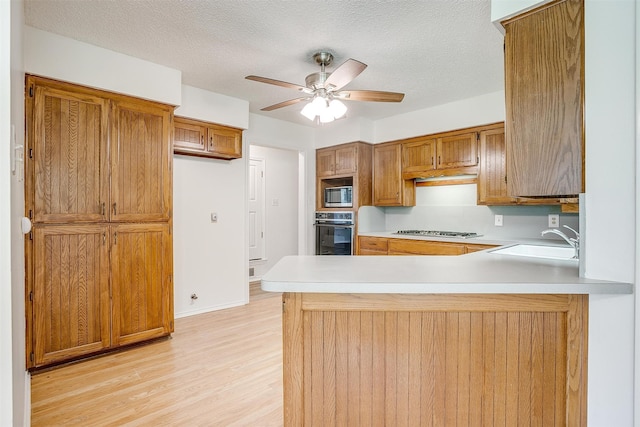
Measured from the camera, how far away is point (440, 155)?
13.2 feet

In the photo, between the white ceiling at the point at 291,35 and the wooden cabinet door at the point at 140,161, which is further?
the wooden cabinet door at the point at 140,161

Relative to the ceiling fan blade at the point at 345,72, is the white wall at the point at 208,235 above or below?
below

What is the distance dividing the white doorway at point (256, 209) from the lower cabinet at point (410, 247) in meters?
1.86

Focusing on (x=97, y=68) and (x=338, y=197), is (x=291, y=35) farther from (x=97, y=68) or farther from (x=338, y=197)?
(x=338, y=197)

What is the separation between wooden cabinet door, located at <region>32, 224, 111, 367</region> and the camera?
2.41 meters

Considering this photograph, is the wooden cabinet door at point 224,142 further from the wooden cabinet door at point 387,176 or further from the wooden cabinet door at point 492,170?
the wooden cabinet door at point 492,170

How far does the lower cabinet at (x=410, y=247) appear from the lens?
356 cm

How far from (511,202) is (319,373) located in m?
3.08

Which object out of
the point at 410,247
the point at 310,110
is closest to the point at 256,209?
the point at 410,247

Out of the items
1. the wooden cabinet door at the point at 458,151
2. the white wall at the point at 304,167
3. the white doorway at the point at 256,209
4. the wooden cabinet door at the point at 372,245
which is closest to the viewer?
the wooden cabinet door at the point at 458,151

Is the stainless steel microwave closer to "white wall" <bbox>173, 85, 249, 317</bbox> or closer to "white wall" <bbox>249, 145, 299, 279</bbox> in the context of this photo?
"white wall" <bbox>249, 145, 299, 279</bbox>

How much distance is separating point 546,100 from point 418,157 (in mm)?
2938

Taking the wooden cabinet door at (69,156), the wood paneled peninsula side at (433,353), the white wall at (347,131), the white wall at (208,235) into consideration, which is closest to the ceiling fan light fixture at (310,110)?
the wood paneled peninsula side at (433,353)

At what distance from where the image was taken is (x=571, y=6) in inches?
51.3
